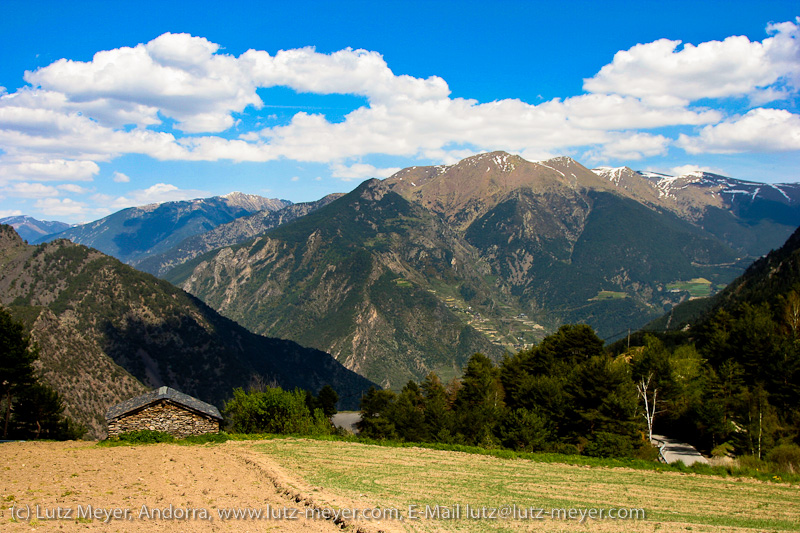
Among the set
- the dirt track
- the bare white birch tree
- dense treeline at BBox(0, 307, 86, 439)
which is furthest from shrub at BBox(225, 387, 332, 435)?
the bare white birch tree

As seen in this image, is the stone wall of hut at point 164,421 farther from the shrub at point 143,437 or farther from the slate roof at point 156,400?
the shrub at point 143,437

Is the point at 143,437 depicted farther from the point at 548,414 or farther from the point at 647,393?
the point at 647,393

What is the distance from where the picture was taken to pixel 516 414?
52.2m

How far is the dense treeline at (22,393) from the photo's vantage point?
53250 millimetres

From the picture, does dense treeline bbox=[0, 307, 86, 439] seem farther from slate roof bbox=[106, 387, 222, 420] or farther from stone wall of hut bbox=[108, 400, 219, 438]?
stone wall of hut bbox=[108, 400, 219, 438]

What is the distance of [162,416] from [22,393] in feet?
108

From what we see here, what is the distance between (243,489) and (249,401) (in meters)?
30.1

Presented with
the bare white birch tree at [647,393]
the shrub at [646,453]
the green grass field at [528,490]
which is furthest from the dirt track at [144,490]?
the bare white birch tree at [647,393]

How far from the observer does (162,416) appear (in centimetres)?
4172

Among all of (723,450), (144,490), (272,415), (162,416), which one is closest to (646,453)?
(723,450)

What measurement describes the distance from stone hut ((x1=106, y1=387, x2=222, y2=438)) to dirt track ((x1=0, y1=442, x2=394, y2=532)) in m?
5.79

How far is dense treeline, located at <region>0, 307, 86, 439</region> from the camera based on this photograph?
5325cm

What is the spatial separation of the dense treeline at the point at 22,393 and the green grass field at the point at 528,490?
3330 centimetres

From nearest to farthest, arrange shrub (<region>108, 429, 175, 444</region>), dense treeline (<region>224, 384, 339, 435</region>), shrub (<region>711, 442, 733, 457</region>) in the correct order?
shrub (<region>108, 429, 175, 444</region>)
dense treeline (<region>224, 384, 339, 435</region>)
shrub (<region>711, 442, 733, 457</region>)
